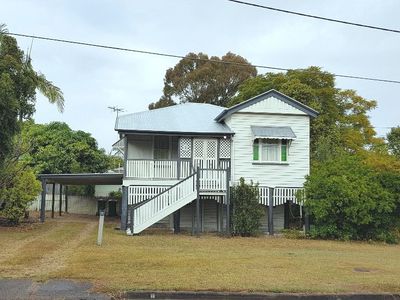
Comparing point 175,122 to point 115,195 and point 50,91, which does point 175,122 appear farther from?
point 115,195

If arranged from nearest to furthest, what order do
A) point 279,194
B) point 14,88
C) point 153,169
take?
point 14,88
point 279,194
point 153,169

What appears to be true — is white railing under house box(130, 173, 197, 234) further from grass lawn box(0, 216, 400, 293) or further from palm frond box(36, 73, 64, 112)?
palm frond box(36, 73, 64, 112)

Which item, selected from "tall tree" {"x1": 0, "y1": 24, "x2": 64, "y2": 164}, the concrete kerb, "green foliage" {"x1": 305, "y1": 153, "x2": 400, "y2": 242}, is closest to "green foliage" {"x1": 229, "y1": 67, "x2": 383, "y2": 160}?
"green foliage" {"x1": 305, "y1": 153, "x2": 400, "y2": 242}

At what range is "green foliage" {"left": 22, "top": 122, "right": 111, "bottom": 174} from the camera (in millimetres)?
43406

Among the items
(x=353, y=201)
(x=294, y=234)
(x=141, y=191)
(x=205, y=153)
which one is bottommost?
(x=294, y=234)

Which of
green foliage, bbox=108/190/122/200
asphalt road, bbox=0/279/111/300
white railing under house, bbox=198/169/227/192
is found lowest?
asphalt road, bbox=0/279/111/300

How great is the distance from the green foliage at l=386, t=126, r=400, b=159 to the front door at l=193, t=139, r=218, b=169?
1405 cm

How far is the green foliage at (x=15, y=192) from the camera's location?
23.3 m

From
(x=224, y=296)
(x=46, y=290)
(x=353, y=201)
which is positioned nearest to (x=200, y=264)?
(x=224, y=296)

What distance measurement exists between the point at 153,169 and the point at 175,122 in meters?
2.87

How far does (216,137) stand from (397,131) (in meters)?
21.8

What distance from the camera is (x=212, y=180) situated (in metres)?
22.5

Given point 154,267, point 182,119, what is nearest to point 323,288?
point 154,267

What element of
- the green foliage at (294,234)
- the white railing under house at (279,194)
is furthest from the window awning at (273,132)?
the green foliage at (294,234)
